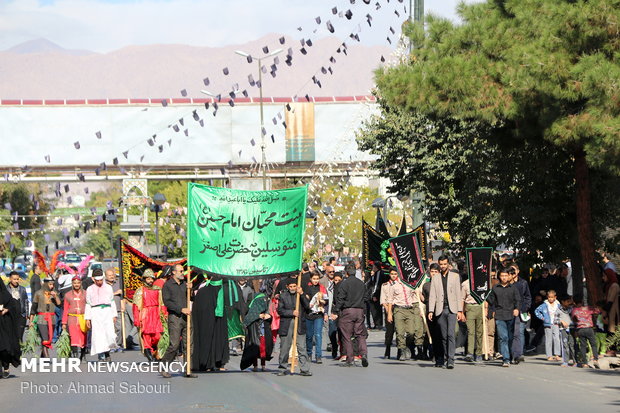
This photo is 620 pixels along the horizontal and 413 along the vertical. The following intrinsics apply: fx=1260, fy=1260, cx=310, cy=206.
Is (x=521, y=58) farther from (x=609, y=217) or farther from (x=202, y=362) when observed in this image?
(x=202, y=362)

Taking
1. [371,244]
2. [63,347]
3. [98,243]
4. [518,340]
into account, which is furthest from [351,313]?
[98,243]

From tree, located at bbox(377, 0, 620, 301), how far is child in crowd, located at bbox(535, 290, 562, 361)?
1.34m

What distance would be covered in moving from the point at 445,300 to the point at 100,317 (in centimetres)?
588

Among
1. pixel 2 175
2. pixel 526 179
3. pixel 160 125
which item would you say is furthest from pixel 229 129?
pixel 526 179

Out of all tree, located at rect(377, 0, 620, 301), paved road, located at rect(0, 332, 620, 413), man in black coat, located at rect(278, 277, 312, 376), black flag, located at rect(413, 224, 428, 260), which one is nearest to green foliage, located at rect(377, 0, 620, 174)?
tree, located at rect(377, 0, 620, 301)

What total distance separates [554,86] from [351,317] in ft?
17.0

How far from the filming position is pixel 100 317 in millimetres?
21562

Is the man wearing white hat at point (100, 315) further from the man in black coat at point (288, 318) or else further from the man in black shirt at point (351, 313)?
the man in black shirt at point (351, 313)

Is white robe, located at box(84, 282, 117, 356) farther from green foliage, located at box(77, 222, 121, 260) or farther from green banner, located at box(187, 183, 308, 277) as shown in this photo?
green foliage, located at box(77, 222, 121, 260)

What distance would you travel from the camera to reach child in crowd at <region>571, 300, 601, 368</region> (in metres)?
20.9

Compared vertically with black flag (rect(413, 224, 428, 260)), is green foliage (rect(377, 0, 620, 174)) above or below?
above

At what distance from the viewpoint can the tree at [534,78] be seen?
20.5m

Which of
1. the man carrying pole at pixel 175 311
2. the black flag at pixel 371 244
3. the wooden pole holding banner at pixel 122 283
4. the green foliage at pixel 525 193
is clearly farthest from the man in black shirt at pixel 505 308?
the wooden pole holding banner at pixel 122 283

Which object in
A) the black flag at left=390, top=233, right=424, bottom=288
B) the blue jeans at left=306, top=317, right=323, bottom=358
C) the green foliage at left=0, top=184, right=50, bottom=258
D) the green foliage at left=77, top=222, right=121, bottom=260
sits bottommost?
the blue jeans at left=306, top=317, right=323, bottom=358
